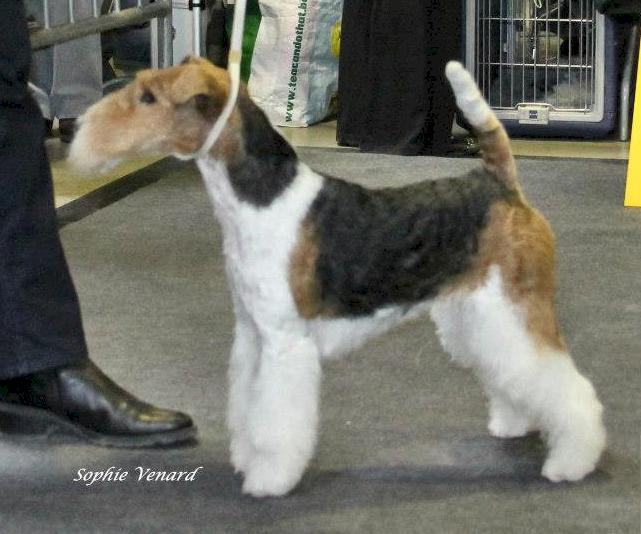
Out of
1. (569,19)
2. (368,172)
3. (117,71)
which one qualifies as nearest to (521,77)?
(569,19)

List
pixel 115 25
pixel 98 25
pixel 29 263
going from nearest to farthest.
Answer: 1. pixel 29 263
2. pixel 98 25
3. pixel 115 25

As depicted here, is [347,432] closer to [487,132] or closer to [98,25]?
[487,132]

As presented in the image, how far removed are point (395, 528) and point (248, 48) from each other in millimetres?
4317

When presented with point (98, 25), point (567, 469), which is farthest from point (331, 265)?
point (98, 25)

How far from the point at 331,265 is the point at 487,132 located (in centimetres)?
35

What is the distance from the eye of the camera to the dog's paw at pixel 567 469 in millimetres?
1898

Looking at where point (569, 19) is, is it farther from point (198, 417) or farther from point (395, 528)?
point (395, 528)

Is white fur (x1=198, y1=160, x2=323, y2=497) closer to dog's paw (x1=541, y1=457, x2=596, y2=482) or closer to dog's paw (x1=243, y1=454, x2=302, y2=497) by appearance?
dog's paw (x1=243, y1=454, x2=302, y2=497)

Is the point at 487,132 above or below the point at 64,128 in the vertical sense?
above

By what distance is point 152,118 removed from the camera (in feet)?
5.76

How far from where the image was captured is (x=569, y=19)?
5.16 meters

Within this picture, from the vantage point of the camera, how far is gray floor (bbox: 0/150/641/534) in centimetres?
179

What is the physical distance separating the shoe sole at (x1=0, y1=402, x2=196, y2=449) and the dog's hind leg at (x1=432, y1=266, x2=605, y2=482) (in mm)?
515

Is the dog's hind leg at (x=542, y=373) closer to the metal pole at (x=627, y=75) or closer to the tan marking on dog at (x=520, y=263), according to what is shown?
the tan marking on dog at (x=520, y=263)
